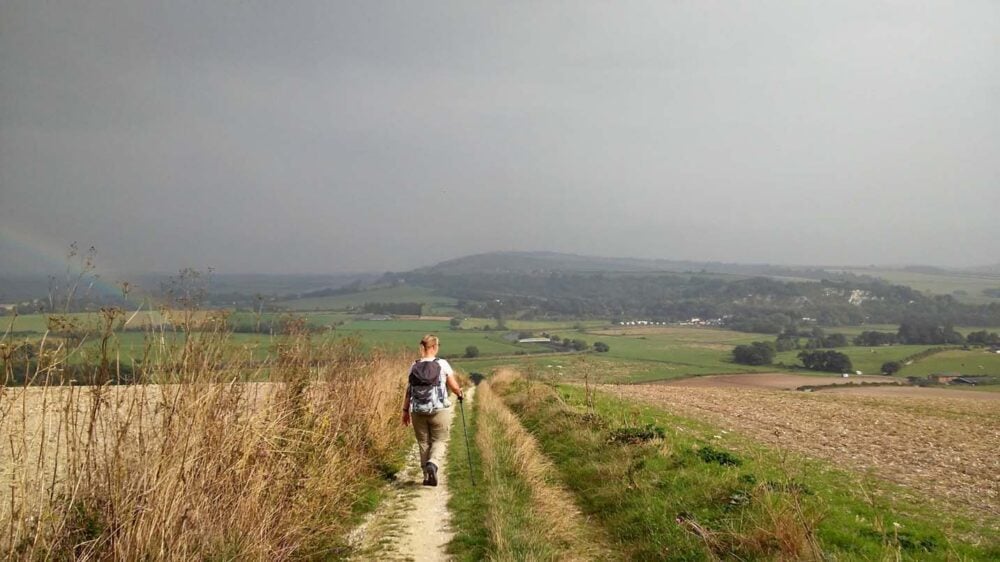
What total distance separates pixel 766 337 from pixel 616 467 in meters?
97.9

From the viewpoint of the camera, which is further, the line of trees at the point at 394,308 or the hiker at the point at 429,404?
the line of trees at the point at 394,308

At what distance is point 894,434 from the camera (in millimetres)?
18938

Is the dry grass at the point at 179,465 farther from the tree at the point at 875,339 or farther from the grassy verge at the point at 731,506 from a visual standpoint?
the tree at the point at 875,339

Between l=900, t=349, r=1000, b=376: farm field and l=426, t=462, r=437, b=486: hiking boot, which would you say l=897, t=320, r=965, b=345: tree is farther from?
l=426, t=462, r=437, b=486: hiking boot

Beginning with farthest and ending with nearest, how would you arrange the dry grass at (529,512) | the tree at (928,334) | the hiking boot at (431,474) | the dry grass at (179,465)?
the tree at (928,334) → the hiking boot at (431,474) → the dry grass at (529,512) → the dry grass at (179,465)

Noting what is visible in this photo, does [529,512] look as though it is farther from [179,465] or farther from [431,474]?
[179,465]

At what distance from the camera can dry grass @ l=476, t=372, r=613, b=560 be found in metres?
7.19

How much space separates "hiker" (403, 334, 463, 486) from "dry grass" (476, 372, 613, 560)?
1.06 metres

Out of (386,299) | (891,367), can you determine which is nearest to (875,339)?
(891,367)

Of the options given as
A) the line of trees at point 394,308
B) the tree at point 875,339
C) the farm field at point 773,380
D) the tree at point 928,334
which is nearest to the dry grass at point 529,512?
the farm field at point 773,380

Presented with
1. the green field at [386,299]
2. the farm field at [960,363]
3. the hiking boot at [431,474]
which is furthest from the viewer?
the green field at [386,299]

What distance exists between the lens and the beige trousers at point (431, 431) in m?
10.7

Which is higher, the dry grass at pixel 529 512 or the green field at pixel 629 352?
the dry grass at pixel 529 512

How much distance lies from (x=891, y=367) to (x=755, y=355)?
1369 cm
